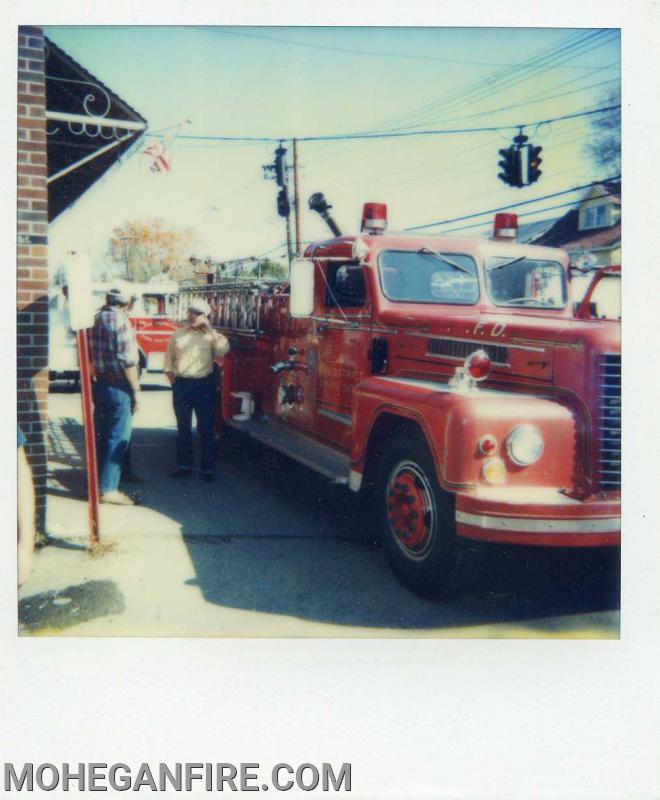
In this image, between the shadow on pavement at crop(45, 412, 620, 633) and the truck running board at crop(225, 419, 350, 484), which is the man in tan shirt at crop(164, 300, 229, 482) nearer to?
the truck running board at crop(225, 419, 350, 484)

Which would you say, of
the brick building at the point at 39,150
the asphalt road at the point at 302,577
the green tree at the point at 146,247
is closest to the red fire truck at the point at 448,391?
the asphalt road at the point at 302,577

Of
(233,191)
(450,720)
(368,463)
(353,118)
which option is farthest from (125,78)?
(450,720)

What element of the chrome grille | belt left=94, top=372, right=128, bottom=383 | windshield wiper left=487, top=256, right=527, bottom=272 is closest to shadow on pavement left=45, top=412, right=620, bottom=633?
belt left=94, top=372, right=128, bottom=383

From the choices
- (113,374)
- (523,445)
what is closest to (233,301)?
(113,374)

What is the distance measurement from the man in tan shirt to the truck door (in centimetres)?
88

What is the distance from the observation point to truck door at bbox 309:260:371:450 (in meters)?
4.52

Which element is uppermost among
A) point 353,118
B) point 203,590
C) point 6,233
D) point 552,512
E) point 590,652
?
point 353,118

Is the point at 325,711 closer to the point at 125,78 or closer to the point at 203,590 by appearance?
the point at 203,590

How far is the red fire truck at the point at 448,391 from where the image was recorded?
3.30 meters

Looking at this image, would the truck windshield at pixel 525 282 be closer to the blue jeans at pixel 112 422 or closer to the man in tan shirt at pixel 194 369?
the man in tan shirt at pixel 194 369

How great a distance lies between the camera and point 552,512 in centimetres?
322

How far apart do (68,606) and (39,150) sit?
7.95ft

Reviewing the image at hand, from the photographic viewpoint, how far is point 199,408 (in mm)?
5520

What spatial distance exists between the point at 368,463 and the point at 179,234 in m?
1.76
